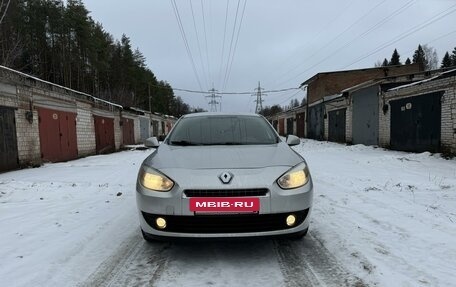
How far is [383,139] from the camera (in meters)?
18.1

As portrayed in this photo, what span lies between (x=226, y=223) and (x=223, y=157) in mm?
738

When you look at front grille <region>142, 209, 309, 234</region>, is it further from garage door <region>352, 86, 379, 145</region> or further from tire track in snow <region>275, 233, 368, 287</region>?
garage door <region>352, 86, 379, 145</region>

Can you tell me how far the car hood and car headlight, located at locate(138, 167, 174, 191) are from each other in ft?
0.27

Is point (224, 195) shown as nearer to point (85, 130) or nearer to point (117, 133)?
point (85, 130)

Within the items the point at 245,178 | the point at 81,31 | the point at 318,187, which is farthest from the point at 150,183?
the point at 81,31

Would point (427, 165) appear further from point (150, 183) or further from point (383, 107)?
point (150, 183)

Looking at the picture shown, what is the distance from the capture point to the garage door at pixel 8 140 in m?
11.3

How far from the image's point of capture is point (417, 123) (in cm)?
1445

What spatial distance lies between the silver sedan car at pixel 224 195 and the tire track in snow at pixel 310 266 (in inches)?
10.6

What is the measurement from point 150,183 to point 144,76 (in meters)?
70.1

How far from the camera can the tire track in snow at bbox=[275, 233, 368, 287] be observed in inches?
121

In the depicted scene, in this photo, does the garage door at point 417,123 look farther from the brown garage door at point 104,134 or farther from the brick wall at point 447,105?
the brown garage door at point 104,134

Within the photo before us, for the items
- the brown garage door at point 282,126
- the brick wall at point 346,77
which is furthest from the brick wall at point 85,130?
the brown garage door at point 282,126

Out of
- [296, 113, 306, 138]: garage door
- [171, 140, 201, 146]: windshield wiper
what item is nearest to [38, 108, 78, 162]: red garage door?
[171, 140, 201, 146]: windshield wiper
